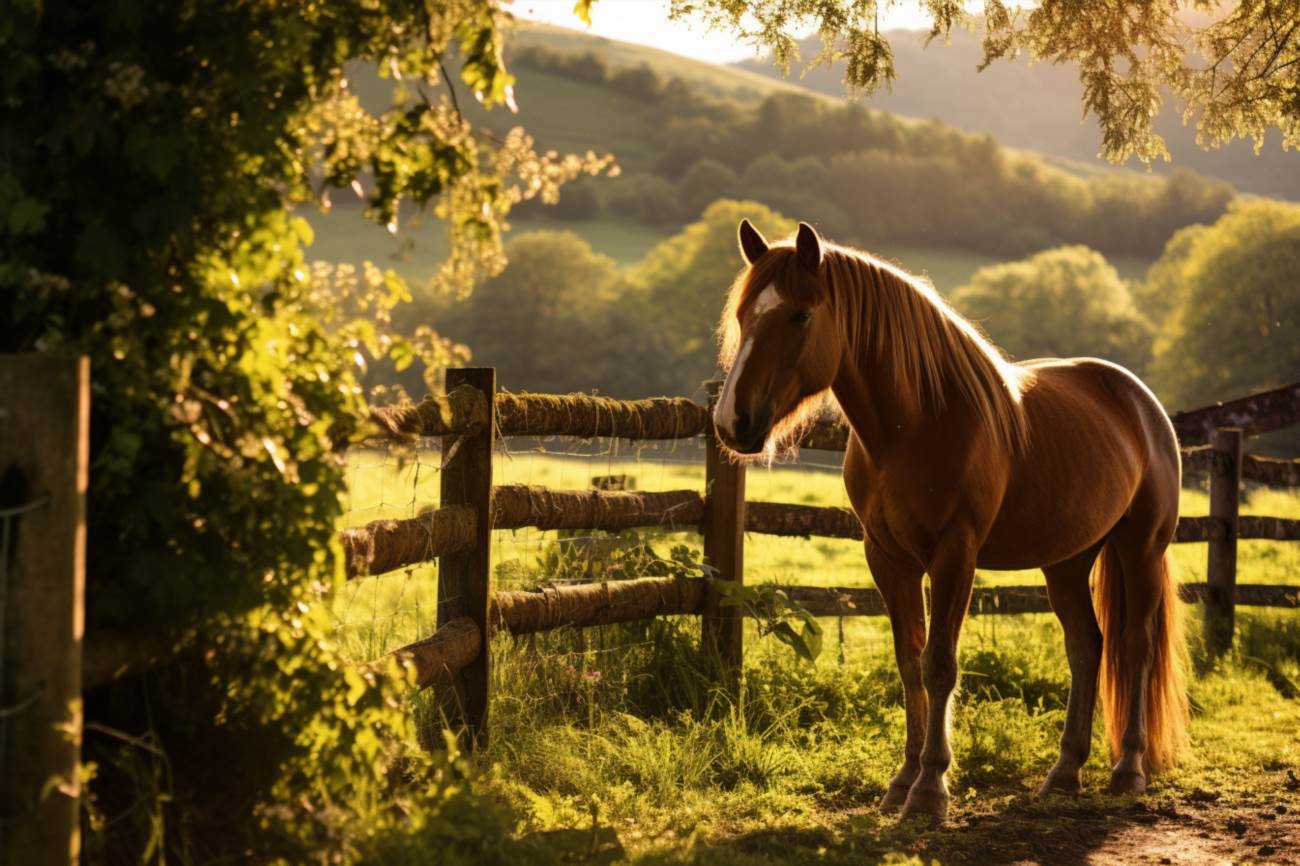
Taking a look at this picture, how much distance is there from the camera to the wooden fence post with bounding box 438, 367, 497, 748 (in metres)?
5.16

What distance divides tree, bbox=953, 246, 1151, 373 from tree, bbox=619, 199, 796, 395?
39.7 feet

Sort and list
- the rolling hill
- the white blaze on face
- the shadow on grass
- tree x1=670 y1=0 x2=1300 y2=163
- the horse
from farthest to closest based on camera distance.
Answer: the rolling hill → tree x1=670 y1=0 x2=1300 y2=163 → the horse → the white blaze on face → the shadow on grass

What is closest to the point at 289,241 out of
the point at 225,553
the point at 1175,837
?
the point at 225,553

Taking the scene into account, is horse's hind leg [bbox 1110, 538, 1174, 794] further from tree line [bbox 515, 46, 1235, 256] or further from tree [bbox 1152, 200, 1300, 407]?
tree line [bbox 515, 46, 1235, 256]

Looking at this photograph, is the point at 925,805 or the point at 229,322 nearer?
the point at 229,322

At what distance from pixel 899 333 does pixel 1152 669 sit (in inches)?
94.6

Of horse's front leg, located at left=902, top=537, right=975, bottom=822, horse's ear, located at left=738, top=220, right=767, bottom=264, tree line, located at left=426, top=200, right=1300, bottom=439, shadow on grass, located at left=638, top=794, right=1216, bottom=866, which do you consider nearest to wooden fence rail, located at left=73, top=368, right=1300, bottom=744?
horse's ear, located at left=738, top=220, right=767, bottom=264

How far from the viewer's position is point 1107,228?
9244 cm

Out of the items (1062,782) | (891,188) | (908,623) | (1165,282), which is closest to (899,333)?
(908,623)

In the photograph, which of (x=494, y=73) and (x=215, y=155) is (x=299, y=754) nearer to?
(x=215, y=155)

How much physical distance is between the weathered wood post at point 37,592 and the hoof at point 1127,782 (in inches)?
182

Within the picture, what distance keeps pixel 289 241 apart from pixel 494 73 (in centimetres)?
62

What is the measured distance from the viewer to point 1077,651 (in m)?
6.08

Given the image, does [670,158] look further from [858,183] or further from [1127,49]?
[1127,49]
